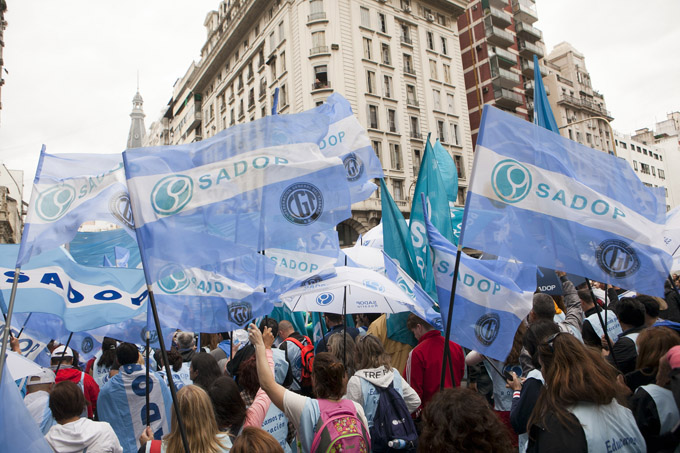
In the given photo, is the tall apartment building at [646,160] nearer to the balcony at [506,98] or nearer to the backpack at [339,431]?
the balcony at [506,98]

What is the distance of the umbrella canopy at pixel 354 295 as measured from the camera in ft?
15.0

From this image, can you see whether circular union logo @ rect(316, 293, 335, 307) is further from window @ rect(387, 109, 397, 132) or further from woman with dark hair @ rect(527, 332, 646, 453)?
window @ rect(387, 109, 397, 132)

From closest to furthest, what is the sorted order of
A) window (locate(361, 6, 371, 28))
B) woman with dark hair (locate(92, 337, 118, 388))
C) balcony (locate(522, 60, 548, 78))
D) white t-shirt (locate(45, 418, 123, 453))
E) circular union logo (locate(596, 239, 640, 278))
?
white t-shirt (locate(45, 418, 123, 453))
circular union logo (locate(596, 239, 640, 278))
woman with dark hair (locate(92, 337, 118, 388))
window (locate(361, 6, 371, 28))
balcony (locate(522, 60, 548, 78))

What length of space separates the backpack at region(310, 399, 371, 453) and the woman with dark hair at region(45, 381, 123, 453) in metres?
1.52

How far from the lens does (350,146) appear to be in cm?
723

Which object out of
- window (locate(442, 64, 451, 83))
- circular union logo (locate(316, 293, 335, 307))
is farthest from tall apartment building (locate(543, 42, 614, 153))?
circular union logo (locate(316, 293, 335, 307))

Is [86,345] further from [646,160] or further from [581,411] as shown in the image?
[646,160]

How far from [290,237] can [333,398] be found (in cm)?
149

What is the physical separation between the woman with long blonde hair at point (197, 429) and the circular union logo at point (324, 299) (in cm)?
274

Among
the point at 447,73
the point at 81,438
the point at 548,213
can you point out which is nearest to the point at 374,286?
the point at 548,213

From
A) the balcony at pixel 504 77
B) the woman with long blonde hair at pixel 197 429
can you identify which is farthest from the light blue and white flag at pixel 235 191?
the balcony at pixel 504 77

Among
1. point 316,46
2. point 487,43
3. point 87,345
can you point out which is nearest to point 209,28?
point 316,46

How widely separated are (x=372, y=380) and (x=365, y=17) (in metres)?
34.2

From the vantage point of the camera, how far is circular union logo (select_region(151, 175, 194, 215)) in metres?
3.39
